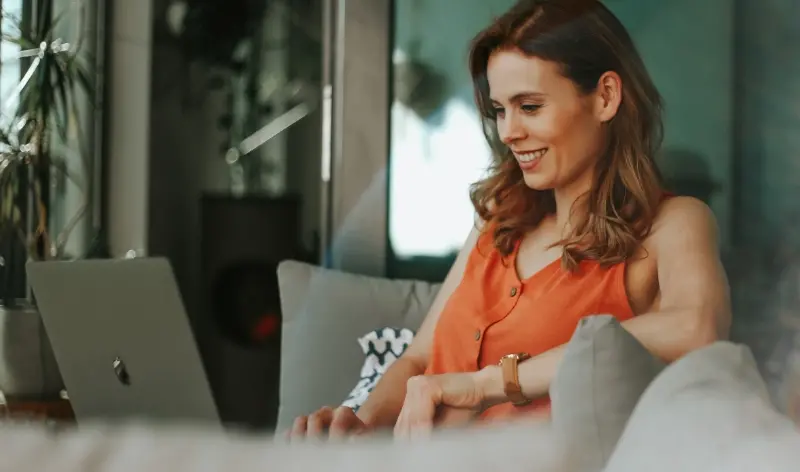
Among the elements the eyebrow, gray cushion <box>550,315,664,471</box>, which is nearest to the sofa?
gray cushion <box>550,315,664,471</box>

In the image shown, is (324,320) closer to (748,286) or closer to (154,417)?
(154,417)

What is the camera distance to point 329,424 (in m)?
1.29

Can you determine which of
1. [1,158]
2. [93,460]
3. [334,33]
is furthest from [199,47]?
[93,460]

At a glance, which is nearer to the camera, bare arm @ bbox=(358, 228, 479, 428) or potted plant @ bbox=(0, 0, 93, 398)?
bare arm @ bbox=(358, 228, 479, 428)

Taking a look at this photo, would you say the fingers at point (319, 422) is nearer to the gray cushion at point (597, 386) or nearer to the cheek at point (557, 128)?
the gray cushion at point (597, 386)

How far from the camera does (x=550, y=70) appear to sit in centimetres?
123

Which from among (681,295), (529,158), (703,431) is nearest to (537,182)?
(529,158)

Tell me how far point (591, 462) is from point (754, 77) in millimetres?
658

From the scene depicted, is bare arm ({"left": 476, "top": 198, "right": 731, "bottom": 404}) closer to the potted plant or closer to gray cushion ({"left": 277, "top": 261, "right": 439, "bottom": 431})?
gray cushion ({"left": 277, "top": 261, "right": 439, "bottom": 431})

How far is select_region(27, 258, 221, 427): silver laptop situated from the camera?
1.39m

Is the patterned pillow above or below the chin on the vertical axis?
below

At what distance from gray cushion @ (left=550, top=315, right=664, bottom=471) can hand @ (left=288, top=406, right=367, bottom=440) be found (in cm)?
33

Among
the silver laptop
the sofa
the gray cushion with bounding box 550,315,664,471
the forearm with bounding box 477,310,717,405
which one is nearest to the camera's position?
the sofa

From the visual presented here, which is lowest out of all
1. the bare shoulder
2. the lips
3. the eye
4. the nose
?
the bare shoulder
